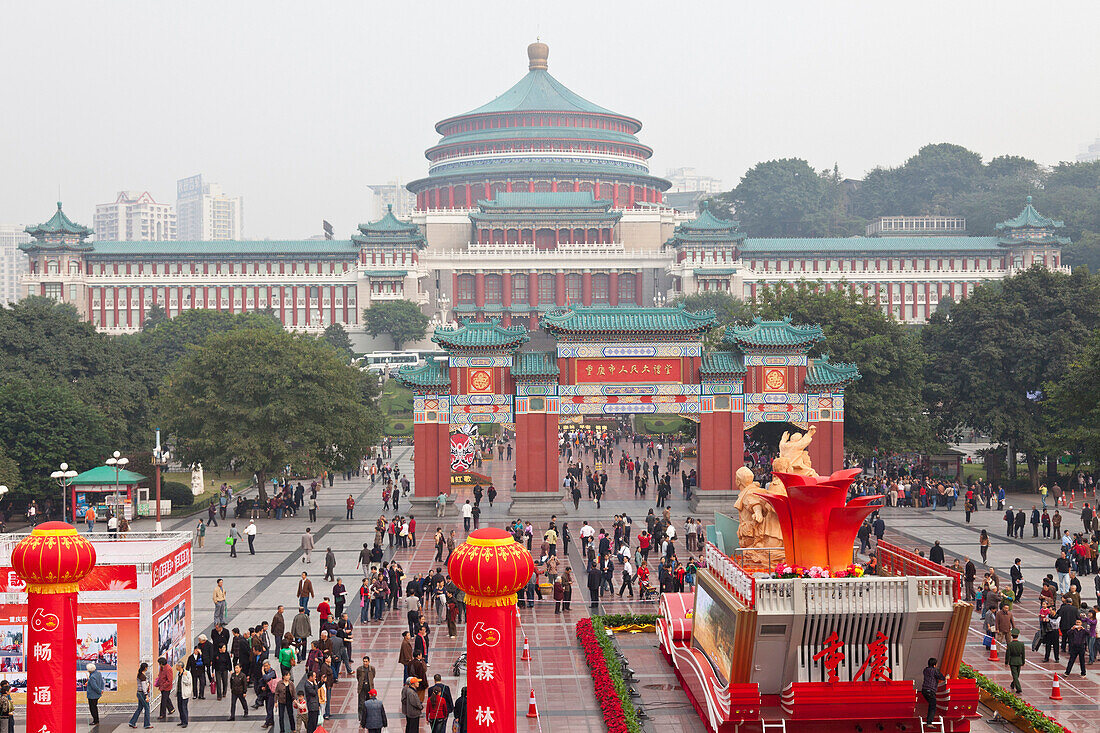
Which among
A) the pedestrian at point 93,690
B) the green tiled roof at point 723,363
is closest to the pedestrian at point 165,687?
the pedestrian at point 93,690

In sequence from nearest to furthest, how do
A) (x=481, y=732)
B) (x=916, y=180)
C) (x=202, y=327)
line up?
(x=481, y=732) < (x=202, y=327) < (x=916, y=180)

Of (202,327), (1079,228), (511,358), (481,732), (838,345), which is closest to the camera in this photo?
(481,732)

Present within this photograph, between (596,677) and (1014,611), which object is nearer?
(596,677)

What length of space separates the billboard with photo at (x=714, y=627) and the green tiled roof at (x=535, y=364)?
2204 cm

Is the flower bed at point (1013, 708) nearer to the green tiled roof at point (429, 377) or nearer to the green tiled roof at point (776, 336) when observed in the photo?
the green tiled roof at point (776, 336)

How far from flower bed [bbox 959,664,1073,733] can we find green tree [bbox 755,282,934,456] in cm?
2699

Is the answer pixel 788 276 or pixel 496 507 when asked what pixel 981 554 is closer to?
pixel 496 507

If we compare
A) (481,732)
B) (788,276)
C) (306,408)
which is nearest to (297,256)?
(788,276)

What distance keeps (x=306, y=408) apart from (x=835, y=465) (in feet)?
65.8

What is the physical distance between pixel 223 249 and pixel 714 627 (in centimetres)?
9797

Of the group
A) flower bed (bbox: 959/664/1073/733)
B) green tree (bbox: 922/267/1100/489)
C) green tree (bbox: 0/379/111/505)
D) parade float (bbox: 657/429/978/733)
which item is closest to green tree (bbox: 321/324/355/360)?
green tree (bbox: 0/379/111/505)

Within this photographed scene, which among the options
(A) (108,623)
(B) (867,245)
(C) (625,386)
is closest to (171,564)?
(A) (108,623)

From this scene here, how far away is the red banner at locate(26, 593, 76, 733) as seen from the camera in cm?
1505

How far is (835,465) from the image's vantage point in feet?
140
